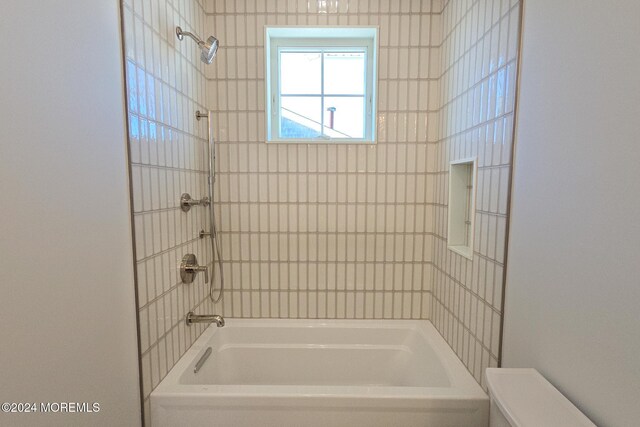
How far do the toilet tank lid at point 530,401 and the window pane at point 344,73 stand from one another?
164 centimetres

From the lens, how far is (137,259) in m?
1.07

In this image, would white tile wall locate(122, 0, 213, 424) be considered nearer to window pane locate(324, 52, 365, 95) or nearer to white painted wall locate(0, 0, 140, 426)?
white painted wall locate(0, 0, 140, 426)

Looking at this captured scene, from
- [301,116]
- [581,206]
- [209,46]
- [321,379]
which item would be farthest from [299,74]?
[321,379]

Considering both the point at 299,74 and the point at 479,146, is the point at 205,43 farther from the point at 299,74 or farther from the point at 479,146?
the point at 479,146

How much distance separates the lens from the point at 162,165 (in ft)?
4.09

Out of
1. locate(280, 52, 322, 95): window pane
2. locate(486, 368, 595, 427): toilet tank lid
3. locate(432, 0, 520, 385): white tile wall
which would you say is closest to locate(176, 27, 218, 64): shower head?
locate(280, 52, 322, 95): window pane

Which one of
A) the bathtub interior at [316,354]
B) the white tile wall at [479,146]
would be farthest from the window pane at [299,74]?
the bathtub interior at [316,354]

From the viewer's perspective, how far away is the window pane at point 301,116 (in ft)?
6.27

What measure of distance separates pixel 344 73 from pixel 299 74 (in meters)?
0.29

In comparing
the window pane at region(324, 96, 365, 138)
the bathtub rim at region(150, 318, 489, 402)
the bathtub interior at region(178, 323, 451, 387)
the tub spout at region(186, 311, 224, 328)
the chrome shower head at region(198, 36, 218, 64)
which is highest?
the chrome shower head at region(198, 36, 218, 64)

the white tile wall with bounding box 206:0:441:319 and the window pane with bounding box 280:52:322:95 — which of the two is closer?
the white tile wall with bounding box 206:0:441:319

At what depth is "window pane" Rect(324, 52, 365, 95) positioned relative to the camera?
6.17 feet

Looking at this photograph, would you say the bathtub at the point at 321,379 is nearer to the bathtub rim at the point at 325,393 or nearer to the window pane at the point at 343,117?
the bathtub rim at the point at 325,393

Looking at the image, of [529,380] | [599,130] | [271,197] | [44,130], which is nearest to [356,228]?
[271,197]
